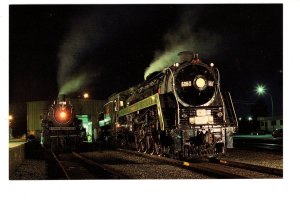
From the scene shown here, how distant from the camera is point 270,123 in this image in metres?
43.7

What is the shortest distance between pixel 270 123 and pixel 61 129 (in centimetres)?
3281

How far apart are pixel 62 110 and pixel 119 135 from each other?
314 cm

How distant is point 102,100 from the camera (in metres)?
32.3

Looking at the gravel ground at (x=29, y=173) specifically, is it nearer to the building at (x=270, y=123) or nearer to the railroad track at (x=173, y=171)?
the railroad track at (x=173, y=171)

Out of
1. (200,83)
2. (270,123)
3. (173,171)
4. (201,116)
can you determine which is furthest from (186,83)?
(270,123)

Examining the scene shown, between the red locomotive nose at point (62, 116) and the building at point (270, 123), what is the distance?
28349 millimetres

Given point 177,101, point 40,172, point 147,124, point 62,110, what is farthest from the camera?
point 62,110

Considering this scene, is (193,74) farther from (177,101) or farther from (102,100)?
(102,100)

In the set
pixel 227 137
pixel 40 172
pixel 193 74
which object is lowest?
pixel 40 172

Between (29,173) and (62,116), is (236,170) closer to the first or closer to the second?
(29,173)

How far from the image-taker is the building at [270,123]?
131ft

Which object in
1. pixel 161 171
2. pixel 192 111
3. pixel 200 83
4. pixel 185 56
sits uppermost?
pixel 185 56

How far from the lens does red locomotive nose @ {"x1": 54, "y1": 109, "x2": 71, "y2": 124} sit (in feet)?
57.3
